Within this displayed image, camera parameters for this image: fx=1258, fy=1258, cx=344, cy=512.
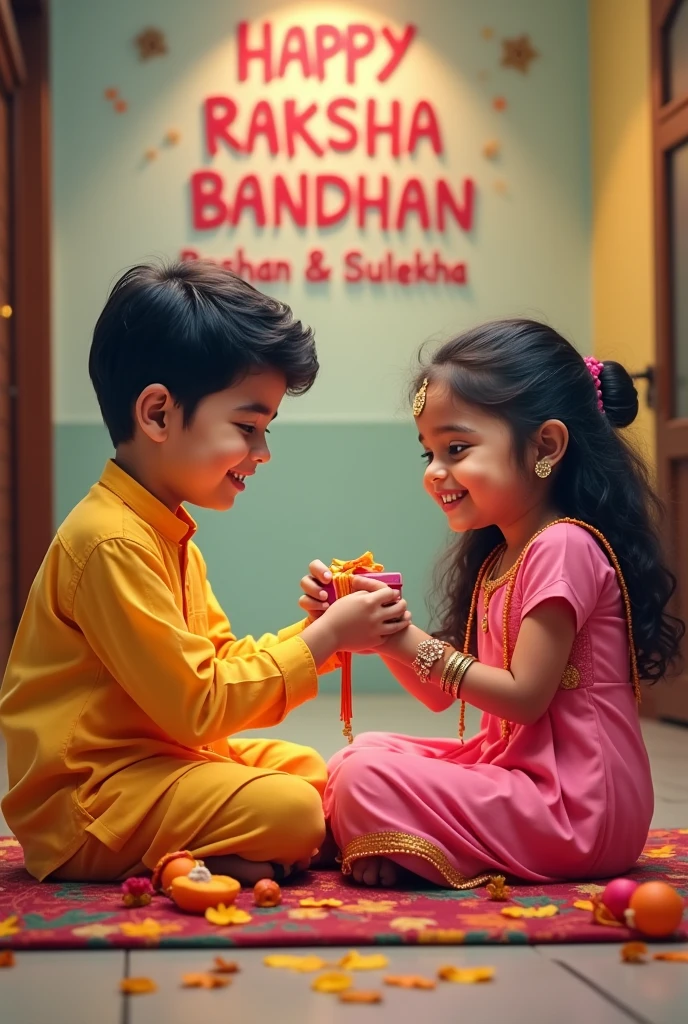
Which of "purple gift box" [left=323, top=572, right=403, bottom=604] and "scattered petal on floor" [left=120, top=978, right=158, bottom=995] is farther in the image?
"purple gift box" [left=323, top=572, right=403, bottom=604]

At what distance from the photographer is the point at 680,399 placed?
3598 mm

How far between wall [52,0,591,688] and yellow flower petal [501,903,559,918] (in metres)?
3.05

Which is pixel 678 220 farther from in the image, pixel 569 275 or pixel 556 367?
pixel 556 367

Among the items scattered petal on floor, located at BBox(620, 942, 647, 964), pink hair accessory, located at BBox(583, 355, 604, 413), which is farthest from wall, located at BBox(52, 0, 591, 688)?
scattered petal on floor, located at BBox(620, 942, 647, 964)

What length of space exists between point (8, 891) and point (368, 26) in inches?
148

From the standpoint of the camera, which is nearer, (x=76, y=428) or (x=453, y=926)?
(x=453, y=926)

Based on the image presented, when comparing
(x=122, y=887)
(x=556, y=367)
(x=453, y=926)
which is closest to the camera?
(x=453, y=926)

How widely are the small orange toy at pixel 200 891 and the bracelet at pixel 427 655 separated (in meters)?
0.37

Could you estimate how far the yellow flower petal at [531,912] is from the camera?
1.35 m

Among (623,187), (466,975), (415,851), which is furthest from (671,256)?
(466,975)

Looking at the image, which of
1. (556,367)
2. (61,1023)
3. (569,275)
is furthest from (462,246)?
(61,1023)

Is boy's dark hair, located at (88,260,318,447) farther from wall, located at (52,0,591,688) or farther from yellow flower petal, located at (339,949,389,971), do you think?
wall, located at (52,0,591,688)

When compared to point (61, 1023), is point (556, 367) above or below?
above

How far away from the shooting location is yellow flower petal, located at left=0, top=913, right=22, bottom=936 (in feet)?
4.15
